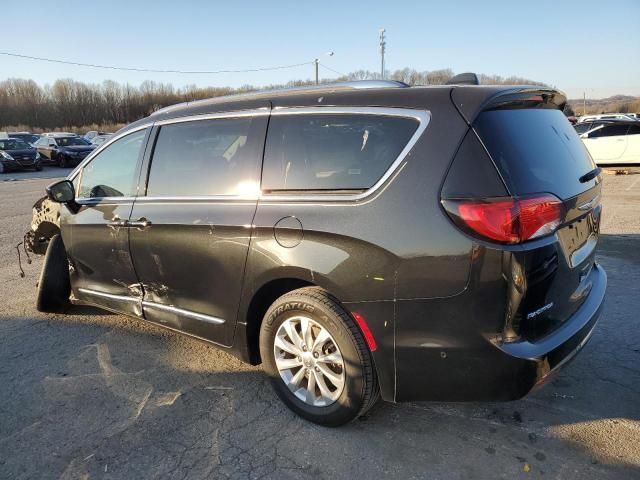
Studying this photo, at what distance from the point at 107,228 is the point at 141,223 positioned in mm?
510

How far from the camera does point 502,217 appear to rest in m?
2.10

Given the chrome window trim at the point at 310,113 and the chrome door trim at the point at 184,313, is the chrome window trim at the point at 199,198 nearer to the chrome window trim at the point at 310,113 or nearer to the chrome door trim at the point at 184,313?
the chrome window trim at the point at 310,113

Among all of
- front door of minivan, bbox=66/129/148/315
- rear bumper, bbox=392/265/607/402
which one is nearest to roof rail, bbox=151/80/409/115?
front door of minivan, bbox=66/129/148/315

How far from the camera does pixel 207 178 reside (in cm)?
315

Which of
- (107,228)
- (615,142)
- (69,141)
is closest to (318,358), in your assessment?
(107,228)

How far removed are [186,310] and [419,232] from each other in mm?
1846

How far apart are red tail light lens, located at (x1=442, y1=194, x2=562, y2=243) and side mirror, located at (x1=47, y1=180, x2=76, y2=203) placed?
10.8 feet

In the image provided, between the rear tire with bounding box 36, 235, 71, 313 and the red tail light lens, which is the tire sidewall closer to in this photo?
the red tail light lens

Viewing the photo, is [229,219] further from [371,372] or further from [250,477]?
[250,477]

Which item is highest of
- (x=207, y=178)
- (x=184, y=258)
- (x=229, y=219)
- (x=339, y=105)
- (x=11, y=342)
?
(x=339, y=105)

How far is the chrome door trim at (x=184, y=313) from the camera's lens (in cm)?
314

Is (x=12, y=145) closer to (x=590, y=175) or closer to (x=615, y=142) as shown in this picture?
(x=615, y=142)

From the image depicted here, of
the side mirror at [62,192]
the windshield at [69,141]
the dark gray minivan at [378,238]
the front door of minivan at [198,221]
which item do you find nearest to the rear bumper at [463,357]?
the dark gray minivan at [378,238]

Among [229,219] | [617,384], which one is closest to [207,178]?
[229,219]
